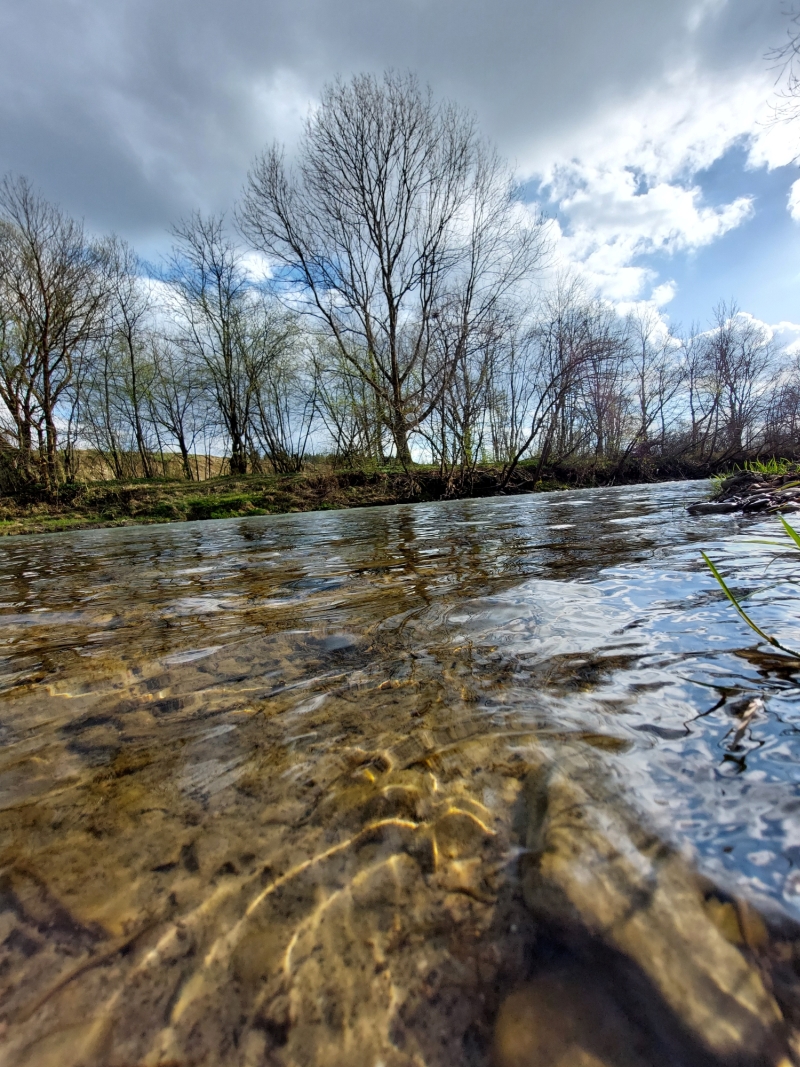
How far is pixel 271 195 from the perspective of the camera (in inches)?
607

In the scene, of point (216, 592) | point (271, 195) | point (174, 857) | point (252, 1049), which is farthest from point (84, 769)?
point (271, 195)

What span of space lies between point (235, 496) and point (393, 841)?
13.1 metres

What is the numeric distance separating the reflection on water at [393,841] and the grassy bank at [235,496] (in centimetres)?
1125

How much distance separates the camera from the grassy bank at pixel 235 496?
12070mm

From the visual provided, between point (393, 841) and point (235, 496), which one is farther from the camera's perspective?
point (235, 496)

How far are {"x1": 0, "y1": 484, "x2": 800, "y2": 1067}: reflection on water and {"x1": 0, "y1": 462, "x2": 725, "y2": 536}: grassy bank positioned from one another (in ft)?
36.9

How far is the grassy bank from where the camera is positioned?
12070mm

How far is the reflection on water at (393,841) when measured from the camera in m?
0.52

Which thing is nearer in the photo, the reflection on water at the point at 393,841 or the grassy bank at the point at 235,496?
the reflection on water at the point at 393,841

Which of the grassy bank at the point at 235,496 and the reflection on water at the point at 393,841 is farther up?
the grassy bank at the point at 235,496

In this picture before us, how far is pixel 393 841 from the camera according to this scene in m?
0.78

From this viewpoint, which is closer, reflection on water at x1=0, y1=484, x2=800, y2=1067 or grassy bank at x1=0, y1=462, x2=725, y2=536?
reflection on water at x1=0, y1=484, x2=800, y2=1067

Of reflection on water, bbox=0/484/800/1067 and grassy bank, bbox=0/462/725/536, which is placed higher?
grassy bank, bbox=0/462/725/536

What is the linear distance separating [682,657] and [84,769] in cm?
161
